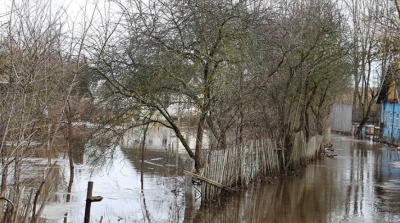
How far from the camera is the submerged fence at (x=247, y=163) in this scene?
40.3 feet

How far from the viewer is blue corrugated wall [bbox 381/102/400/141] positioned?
126ft

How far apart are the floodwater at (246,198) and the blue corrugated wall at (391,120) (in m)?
18.7

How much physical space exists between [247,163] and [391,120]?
29.2m

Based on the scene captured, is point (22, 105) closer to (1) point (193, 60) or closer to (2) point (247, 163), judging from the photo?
(1) point (193, 60)

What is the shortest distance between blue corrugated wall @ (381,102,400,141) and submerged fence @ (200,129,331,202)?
19.5m

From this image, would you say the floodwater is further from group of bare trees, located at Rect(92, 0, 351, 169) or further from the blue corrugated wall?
the blue corrugated wall

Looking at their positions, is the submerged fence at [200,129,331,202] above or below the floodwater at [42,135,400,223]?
above

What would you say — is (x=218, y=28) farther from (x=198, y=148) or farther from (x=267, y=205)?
(x=267, y=205)

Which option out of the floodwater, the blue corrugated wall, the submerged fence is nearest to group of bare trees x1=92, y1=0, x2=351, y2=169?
the submerged fence

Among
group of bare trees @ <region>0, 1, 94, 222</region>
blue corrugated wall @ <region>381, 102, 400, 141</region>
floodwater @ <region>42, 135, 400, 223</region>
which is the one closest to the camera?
group of bare trees @ <region>0, 1, 94, 222</region>

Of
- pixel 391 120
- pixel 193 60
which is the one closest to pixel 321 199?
pixel 193 60

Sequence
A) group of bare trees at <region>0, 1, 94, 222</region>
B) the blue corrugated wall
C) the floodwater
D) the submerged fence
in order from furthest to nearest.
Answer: the blue corrugated wall, the submerged fence, the floodwater, group of bare trees at <region>0, 1, 94, 222</region>

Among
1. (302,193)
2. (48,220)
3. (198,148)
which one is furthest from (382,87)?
(48,220)

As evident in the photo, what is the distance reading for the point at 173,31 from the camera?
39.9ft
